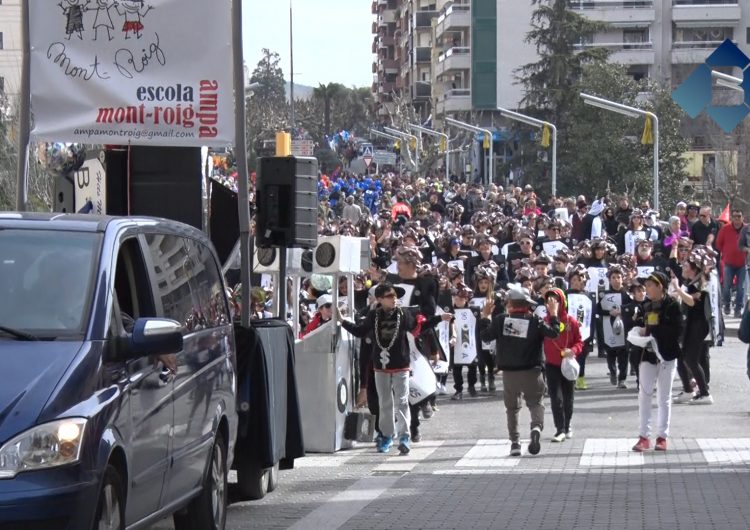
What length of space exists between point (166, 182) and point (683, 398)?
9.61m

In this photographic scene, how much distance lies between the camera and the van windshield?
7.22 m

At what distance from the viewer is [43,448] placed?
6.48 m

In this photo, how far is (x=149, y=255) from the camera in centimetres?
832

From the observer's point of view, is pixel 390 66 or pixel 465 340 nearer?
pixel 465 340

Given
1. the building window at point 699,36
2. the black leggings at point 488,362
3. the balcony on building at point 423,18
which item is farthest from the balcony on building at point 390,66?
the black leggings at point 488,362

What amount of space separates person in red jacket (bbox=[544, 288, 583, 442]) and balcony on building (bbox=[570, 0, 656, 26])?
280ft

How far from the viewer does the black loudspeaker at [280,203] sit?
12703 mm

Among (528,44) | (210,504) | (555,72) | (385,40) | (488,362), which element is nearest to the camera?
(210,504)

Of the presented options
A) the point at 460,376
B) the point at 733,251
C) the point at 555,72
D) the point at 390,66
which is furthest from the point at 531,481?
the point at 390,66

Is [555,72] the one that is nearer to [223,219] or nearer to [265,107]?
[265,107]

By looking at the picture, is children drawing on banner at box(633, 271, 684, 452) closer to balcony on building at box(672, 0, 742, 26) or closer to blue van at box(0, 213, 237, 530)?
blue van at box(0, 213, 237, 530)

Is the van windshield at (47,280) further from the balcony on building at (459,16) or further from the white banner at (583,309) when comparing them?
the balcony on building at (459,16)

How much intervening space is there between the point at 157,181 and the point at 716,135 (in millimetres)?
61995

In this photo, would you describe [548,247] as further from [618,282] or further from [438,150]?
[438,150]
